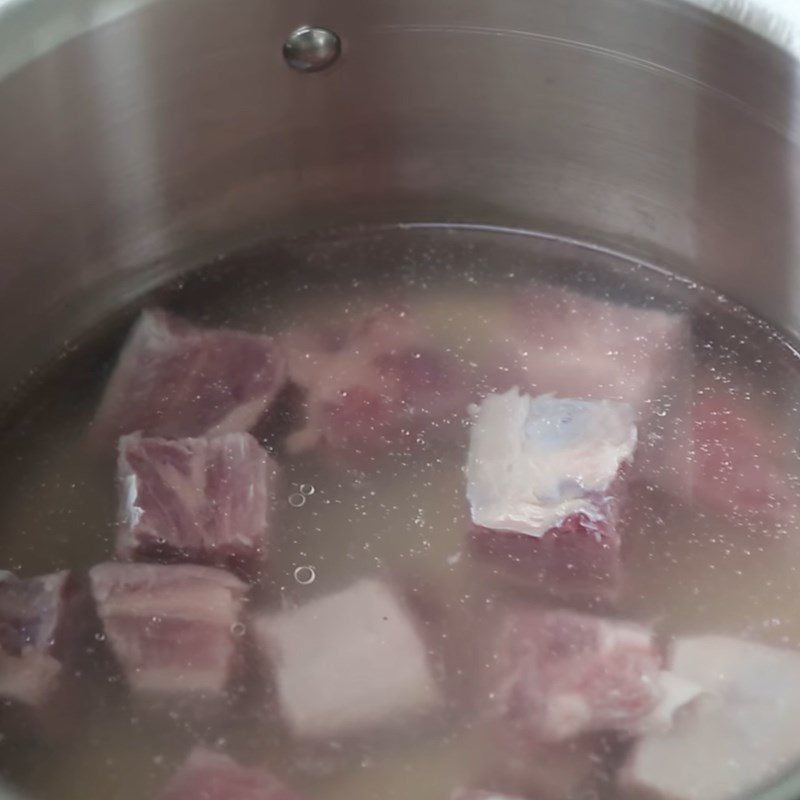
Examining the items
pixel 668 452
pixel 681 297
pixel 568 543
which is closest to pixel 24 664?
pixel 568 543

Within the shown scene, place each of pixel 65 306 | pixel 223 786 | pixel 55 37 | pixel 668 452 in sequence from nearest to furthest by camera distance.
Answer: pixel 223 786
pixel 55 37
pixel 668 452
pixel 65 306

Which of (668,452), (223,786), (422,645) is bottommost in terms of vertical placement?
(223,786)

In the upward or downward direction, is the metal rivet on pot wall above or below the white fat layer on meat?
above

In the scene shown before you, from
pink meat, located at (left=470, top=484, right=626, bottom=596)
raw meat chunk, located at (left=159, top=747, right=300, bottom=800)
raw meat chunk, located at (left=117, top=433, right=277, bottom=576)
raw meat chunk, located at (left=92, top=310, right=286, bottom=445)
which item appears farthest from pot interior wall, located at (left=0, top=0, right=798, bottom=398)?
raw meat chunk, located at (left=159, top=747, right=300, bottom=800)

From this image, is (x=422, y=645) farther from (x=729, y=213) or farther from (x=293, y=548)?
(x=729, y=213)

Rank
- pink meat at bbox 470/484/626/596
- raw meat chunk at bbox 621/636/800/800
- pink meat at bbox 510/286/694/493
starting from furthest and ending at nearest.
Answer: pink meat at bbox 510/286/694/493 → pink meat at bbox 470/484/626/596 → raw meat chunk at bbox 621/636/800/800

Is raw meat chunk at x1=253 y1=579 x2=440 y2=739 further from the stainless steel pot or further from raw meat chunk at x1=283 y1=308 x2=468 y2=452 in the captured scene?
the stainless steel pot

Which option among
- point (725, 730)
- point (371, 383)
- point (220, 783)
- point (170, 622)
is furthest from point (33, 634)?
point (725, 730)

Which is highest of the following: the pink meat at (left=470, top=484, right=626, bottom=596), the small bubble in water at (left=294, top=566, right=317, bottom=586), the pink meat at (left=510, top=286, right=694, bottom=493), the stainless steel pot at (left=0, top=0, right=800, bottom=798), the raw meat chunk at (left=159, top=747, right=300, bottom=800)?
the stainless steel pot at (left=0, top=0, right=800, bottom=798)
